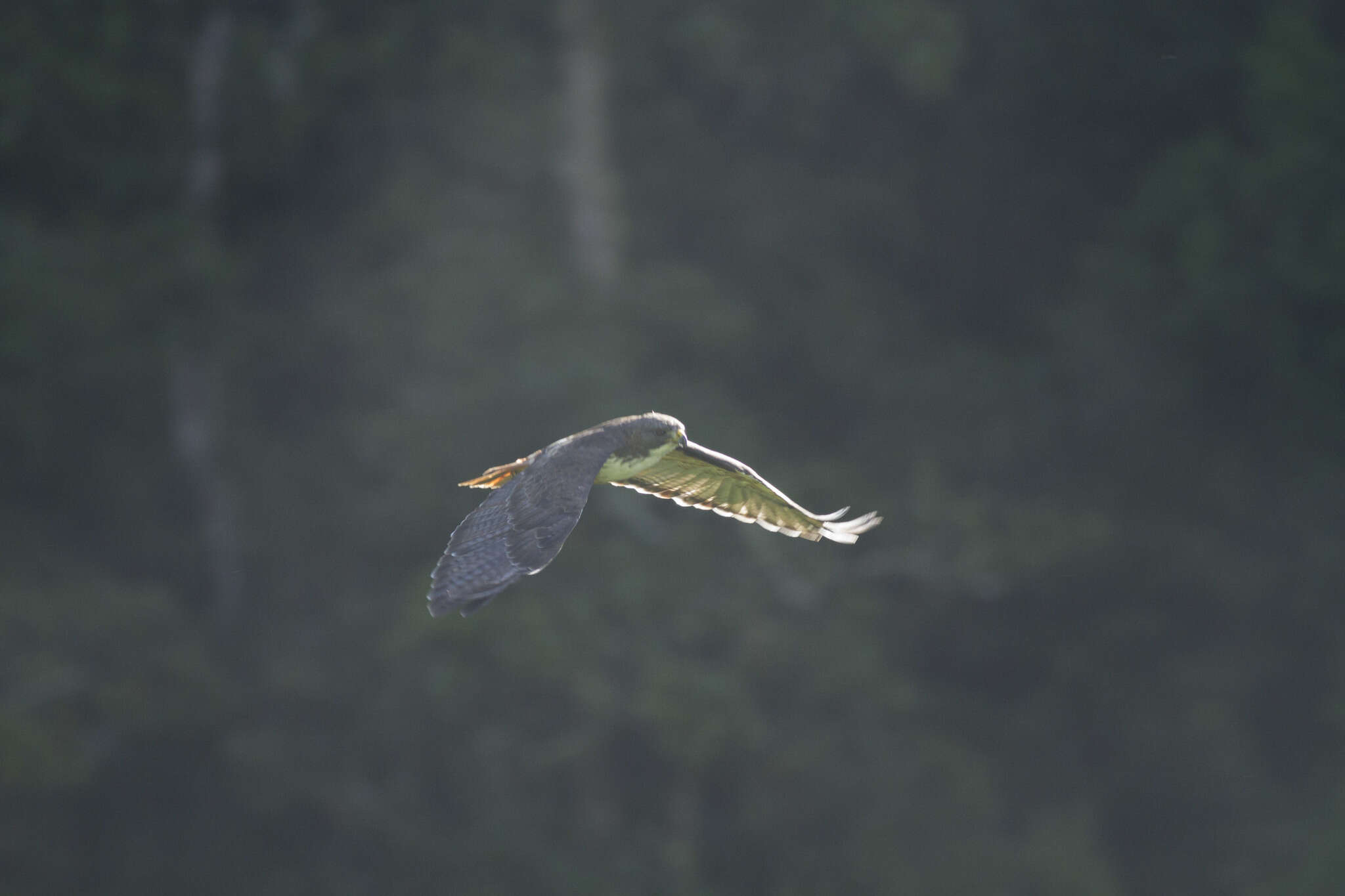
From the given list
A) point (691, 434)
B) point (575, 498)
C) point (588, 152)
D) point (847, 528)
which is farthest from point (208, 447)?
point (575, 498)

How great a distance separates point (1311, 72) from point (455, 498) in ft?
28.8

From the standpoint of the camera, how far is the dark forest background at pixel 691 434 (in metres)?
14.2

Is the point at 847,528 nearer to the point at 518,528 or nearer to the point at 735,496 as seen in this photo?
the point at 735,496

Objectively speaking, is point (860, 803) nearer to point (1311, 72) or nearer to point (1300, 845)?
point (1300, 845)

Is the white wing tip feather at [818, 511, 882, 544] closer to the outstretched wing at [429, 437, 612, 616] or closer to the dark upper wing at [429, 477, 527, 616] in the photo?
the outstretched wing at [429, 437, 612, 616]

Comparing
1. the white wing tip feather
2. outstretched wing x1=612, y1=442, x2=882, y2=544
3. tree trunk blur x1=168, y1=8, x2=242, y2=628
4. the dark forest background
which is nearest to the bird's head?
outstretched wing x1=612, y1=442, x2=882, y2=544

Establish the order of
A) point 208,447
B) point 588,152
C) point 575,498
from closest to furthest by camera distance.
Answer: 1. point 575,498
2. point 588,152
3. point 208,447

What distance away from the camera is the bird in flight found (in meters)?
5.76

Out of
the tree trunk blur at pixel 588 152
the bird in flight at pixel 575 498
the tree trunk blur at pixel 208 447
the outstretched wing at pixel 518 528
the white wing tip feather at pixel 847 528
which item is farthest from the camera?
the tree trunk blur at pixel 208 447

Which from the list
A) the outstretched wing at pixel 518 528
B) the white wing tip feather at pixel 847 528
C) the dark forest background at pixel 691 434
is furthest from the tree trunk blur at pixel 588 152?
the outstretched wing at pixel 518 528

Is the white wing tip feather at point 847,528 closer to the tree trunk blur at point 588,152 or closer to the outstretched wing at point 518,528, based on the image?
the outstretched wing at point 518,528

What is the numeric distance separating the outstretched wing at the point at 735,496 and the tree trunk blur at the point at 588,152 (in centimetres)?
721

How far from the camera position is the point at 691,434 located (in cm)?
1409

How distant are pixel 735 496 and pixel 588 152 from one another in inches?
297
